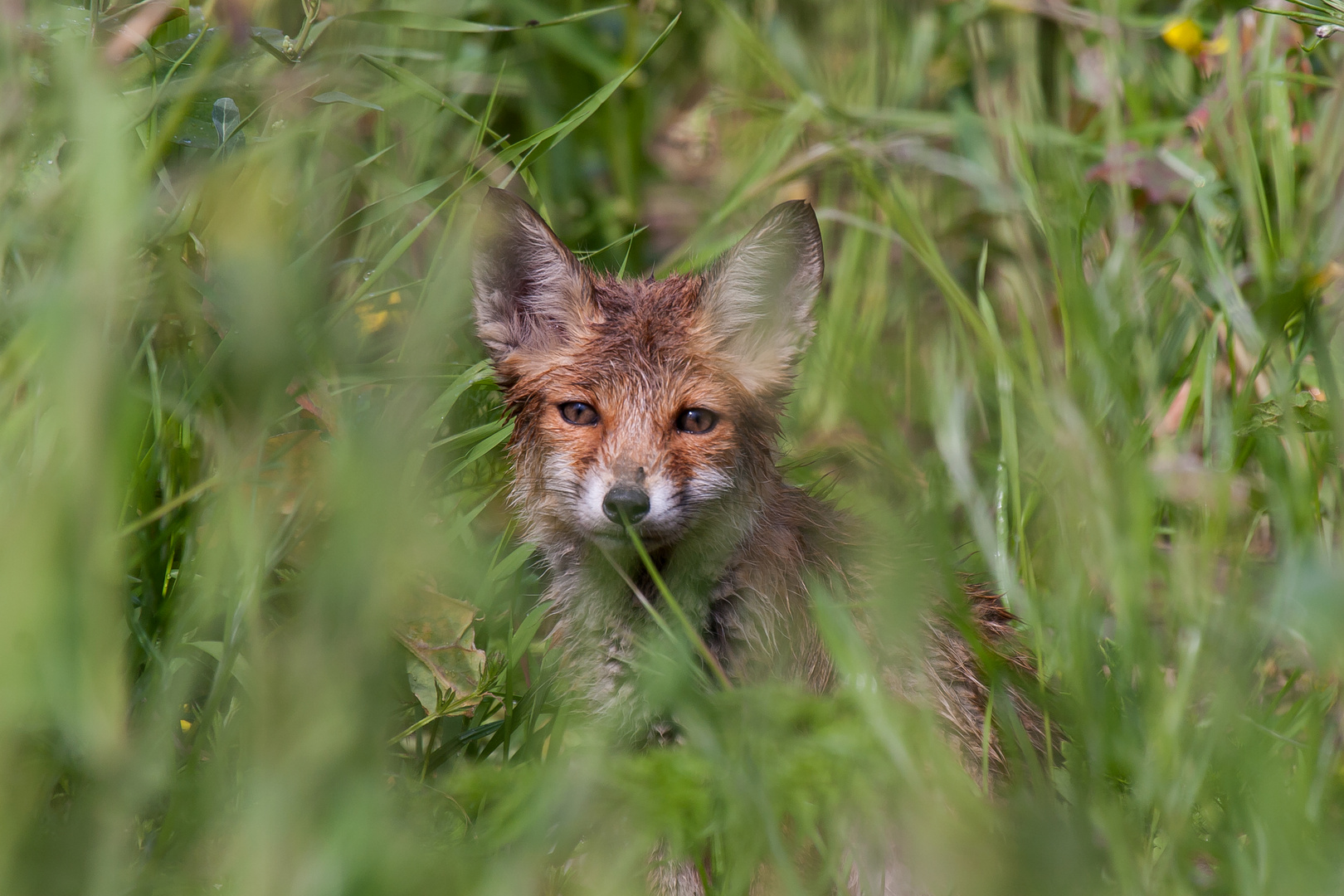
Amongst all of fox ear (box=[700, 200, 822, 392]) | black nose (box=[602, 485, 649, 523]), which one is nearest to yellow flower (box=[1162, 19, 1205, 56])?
fox ear (box=[700, 200, 822, 392])

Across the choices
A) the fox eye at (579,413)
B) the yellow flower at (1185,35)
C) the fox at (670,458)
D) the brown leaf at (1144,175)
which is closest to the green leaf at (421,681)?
the fox at (670,458)

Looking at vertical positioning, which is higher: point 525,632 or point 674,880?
point 525,632

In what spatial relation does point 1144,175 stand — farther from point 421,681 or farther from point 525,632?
point 421,681

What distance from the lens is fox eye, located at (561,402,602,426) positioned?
10.2 ft

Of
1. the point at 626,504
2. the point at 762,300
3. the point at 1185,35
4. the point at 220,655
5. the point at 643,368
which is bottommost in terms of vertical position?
the point at 220,655

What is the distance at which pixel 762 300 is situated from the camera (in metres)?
3.25

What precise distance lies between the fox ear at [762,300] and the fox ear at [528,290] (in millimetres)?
416

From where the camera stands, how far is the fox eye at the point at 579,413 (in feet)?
10.2

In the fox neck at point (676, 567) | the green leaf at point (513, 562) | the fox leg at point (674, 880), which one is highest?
the fox neck at point (676, 567)

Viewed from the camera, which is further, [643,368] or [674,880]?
[643,368]

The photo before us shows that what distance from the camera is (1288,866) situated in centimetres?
155

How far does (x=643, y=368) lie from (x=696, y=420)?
0.22m

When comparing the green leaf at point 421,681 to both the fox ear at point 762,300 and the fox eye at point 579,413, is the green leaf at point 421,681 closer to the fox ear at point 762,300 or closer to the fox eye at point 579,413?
the fox eye at point 579,413

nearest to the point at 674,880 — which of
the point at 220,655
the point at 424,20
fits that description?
the point at 220,655
